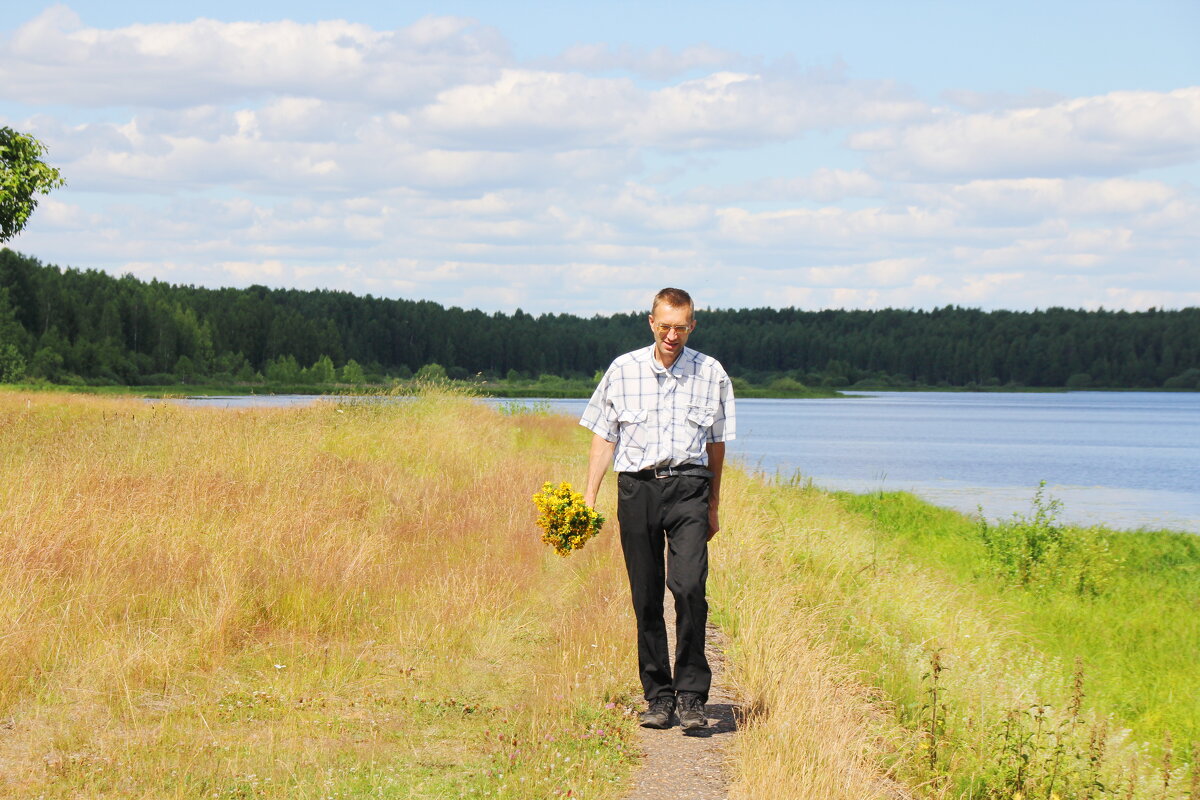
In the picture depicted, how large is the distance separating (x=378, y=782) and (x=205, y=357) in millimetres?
110400

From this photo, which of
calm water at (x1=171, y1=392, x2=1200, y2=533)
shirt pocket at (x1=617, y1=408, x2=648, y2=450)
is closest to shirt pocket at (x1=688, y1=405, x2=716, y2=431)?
shirt pocket at (x1=617, y1=408, x2=648, y2=450)

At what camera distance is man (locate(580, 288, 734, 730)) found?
5.46 meters

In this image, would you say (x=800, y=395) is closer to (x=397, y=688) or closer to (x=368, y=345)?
(x=368, y=345)

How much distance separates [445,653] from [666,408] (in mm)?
2717

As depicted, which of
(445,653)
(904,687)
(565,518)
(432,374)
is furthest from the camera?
(432,374)

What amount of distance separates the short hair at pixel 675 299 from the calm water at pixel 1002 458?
33.4ft

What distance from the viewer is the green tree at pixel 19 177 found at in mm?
29422

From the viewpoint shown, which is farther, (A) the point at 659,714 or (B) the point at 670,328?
(A) the point at 659,714

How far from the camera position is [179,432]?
15.4 metres

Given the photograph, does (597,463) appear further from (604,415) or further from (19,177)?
(19,177)

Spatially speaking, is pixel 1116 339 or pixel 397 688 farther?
pixel 1116 339

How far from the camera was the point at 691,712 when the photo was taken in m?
5.56

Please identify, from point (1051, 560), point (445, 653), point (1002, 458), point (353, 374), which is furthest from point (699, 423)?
point (1002, 458)

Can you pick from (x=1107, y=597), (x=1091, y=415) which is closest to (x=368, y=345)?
(x=1091, y=415)
